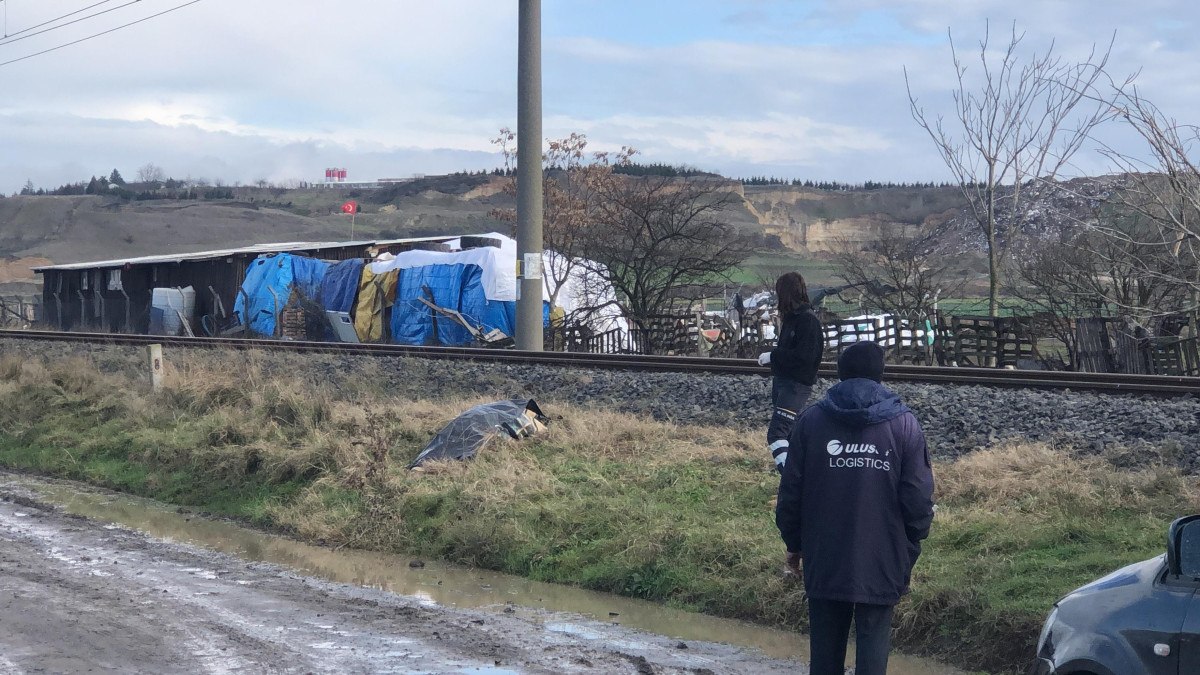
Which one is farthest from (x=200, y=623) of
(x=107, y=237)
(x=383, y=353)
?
(x=107, y=237)

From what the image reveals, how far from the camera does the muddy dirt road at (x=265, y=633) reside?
646 cm

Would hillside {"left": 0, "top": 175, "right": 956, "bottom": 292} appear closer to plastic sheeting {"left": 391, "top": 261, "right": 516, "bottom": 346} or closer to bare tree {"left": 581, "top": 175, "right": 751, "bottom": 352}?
bare tree {"left": 581, "top": 175, "right": 751, "bottom": 352}

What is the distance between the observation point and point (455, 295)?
32094 millimetres

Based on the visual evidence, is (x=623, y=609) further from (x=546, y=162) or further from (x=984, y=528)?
(x=546, y=162)

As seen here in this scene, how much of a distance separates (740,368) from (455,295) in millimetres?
17164

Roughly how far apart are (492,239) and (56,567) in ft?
102

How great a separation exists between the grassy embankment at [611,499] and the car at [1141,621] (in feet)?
8.26

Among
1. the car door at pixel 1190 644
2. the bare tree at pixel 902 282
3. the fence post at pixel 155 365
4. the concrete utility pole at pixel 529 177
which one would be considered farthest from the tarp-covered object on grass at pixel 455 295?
the car door at pixel 1190 644

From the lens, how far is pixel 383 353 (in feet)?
69.5

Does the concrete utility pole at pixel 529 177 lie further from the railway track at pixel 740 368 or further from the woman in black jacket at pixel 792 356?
the woman in black jacket at pixel 792 356

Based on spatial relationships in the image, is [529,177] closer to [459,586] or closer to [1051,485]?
[459,586]

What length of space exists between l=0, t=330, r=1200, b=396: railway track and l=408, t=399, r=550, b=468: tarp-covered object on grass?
3.75 metres

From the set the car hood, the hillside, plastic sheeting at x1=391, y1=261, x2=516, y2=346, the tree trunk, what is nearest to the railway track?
plastic sheeting at x1=391, y1=261, x2=516, y2=346

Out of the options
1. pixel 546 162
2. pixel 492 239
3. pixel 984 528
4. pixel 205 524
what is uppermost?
pixel 546 162
